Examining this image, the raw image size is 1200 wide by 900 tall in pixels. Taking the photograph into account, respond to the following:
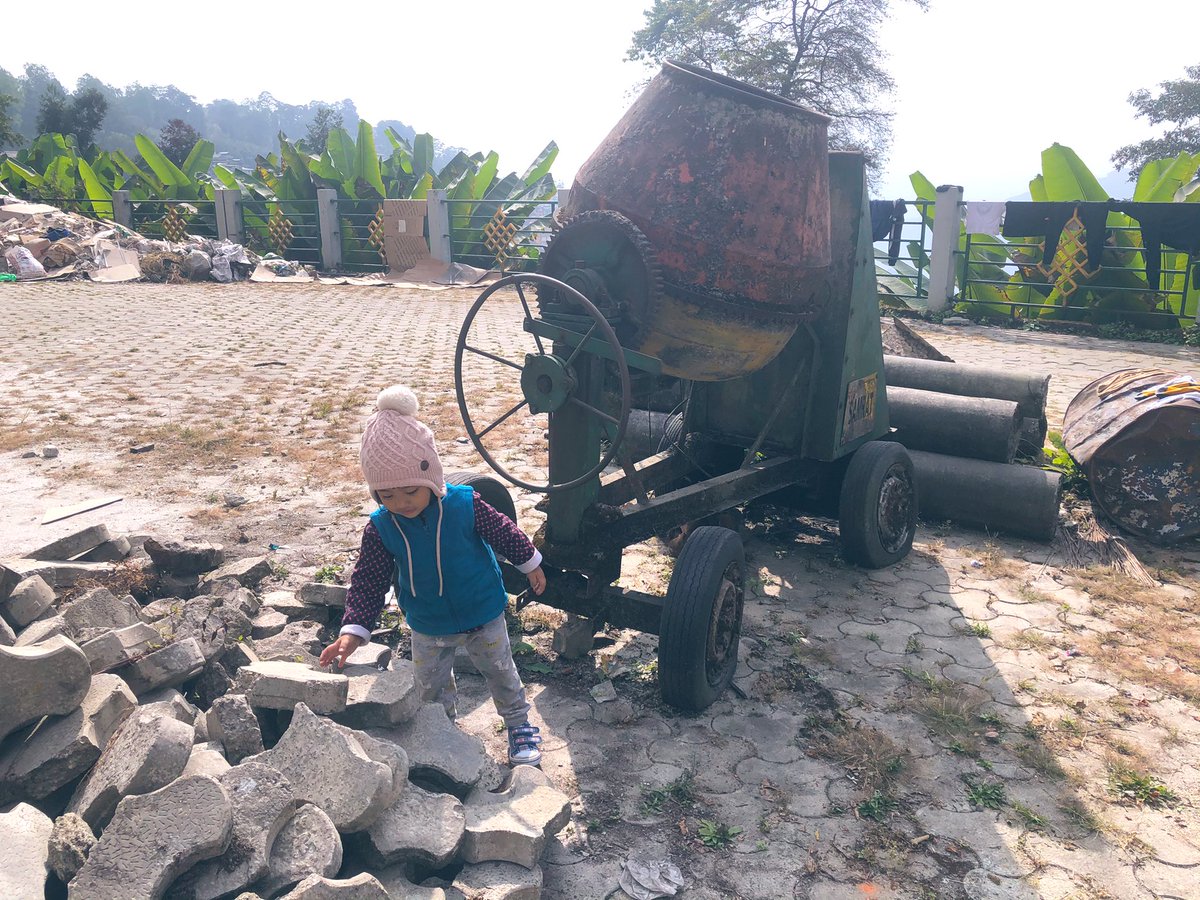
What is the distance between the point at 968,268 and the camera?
1476 cm

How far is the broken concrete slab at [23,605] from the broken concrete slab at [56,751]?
2.15 ft

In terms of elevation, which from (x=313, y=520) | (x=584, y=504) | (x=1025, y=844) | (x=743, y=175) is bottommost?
(x=1025, y=844)

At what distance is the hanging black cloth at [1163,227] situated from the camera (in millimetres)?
11898

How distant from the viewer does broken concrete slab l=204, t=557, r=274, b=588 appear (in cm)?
387

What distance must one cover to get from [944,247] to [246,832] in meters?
14.9

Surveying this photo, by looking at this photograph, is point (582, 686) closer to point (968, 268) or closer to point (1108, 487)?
point (1108, 487)

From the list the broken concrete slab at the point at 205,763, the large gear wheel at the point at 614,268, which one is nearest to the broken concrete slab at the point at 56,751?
the broken concrete slab at the point at 205,763

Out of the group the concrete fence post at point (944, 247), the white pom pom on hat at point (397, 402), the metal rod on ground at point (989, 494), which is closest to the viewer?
the white pom pom on hat at point (397, 402)

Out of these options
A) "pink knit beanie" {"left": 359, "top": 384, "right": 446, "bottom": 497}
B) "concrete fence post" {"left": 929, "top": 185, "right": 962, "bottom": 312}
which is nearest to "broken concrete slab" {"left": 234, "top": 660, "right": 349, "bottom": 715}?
"pink knit beanie" {"left": 359, "top": 384, "right": 446, "bottom": 497}

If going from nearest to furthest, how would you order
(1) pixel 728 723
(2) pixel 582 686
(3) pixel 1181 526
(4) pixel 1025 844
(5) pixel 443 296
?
(4) pixel 1025 844
(1) pixel 728 723
(2) pixel 582 686
(3) pixel 1181 526
(5) pixel 443 296

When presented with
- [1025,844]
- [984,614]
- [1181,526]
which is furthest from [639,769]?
[1181,526]

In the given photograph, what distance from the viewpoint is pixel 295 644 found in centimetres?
324

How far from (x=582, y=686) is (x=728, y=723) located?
1.97 ft

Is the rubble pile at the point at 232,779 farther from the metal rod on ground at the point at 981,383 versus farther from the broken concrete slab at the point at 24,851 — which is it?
the metal rod on ground at the point at 981,383
